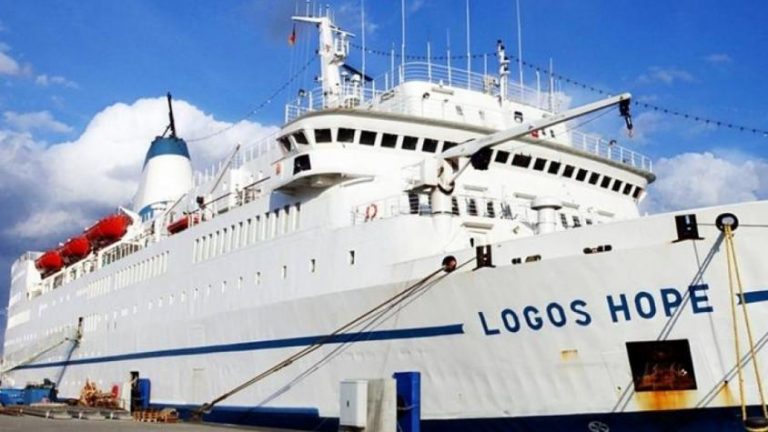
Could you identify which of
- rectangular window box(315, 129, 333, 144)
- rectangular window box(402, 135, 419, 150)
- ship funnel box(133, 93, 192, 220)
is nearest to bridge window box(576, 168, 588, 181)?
rectangular window box(402, 135, 419, 150)

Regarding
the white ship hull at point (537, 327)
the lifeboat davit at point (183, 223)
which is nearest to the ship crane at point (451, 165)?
the white ship hull at point (537, 327)

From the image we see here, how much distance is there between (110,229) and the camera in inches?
1159

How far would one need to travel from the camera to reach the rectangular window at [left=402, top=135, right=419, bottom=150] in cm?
1620

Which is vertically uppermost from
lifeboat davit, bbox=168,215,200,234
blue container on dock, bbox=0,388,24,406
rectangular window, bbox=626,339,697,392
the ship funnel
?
the ship funnel

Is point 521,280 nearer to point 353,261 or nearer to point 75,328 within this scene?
point 353,261

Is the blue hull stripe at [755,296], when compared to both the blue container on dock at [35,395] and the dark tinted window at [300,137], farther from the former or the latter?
the blue container on dock at [35,395]

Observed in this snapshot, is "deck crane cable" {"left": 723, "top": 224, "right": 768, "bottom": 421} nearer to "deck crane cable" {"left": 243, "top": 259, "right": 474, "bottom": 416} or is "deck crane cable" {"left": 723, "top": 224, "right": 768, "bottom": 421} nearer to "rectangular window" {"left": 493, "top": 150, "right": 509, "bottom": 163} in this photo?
"deck crane cable" {"left": 243, "top": 259, "right": 474, "bottom": 416}

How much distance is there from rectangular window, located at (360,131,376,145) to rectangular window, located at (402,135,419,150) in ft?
2.21

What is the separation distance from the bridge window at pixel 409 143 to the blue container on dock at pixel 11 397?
2077 centimetres

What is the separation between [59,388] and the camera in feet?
98.4

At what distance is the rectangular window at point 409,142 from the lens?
53.2ft

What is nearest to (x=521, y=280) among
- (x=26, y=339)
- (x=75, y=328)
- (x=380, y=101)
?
(x=380, y=101)

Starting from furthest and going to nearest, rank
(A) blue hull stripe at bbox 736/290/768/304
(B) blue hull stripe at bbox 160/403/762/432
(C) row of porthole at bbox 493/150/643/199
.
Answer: (C) row of porthole at bbox 493/150/643/199
(B) blue hull stripe at bbox 160/403/762/432
(A) blue hull stripe at bbox 736/290/768/304

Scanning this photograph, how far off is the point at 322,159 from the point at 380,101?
11.6ft
